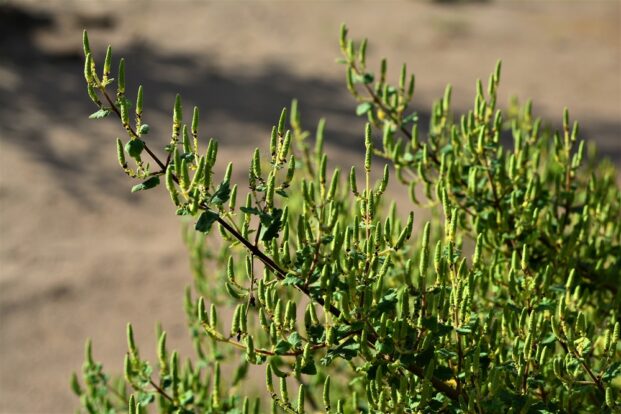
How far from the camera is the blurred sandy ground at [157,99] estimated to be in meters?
4.56

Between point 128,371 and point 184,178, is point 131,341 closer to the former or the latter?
point 128,371

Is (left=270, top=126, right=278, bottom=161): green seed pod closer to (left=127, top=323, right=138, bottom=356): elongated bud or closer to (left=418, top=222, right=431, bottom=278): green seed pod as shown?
(left=418, top=222, right=431, bottom=278): green seed pod

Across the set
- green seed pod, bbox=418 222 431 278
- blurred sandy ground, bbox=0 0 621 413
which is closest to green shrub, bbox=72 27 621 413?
green seed pod, bbox=418 222 431 278

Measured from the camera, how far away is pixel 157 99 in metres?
6.98

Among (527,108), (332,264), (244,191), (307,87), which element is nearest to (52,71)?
(307,87)

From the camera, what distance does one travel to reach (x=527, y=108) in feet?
7.27

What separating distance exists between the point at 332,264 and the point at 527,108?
942 mm

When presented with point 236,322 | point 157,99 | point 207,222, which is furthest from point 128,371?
point 157,99

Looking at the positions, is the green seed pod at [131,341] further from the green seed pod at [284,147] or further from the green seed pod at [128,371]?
the green seed pod at [284,147]

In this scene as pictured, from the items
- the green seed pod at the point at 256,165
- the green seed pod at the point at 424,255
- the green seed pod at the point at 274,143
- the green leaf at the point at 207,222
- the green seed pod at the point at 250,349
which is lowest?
the green seed pod at the point at 250,349

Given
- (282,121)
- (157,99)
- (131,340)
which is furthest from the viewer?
(157,99)

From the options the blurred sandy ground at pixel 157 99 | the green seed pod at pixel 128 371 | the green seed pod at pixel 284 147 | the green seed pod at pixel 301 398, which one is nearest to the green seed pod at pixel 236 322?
the green seed pod at pixel 301 398

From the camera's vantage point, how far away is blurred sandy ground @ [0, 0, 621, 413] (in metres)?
4.56

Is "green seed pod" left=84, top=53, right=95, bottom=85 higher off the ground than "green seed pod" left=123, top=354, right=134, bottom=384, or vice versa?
"green seed pod" left=84, top=53, right=95, bottom=85
